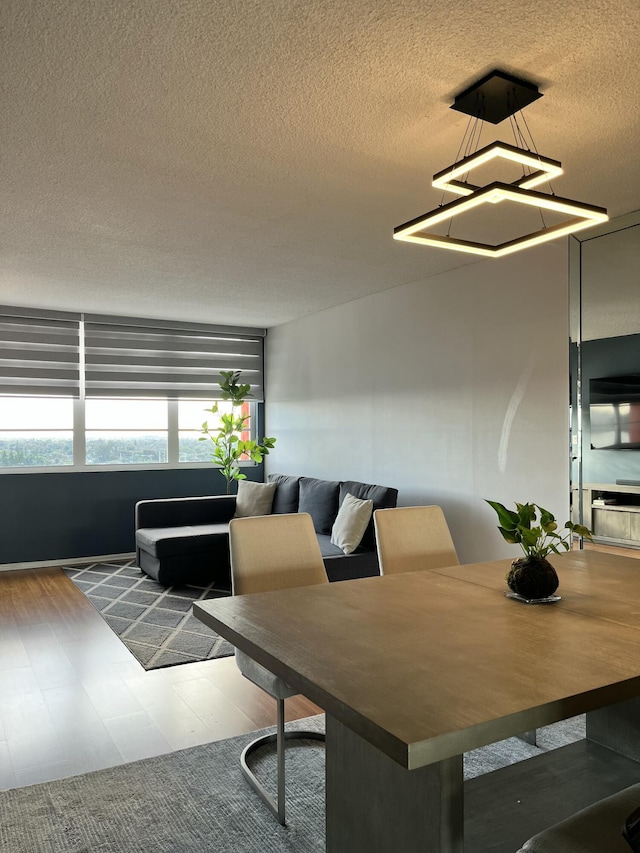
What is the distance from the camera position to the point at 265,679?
95.4 inches

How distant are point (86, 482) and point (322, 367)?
108 inches

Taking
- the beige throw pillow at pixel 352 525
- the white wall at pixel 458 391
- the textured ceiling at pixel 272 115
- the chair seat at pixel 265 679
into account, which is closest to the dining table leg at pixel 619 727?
the chair seat at pixel 265 679

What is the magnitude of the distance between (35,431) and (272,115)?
5.27 meters

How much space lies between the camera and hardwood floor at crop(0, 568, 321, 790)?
2787mm

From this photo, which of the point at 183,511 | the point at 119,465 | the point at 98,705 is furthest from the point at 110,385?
the point at 98,705

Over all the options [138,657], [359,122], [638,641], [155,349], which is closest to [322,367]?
[155,349]

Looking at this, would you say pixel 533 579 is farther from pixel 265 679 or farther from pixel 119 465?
pixel 119 465

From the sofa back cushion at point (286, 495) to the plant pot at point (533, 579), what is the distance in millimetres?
4260

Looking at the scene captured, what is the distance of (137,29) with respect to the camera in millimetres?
1982

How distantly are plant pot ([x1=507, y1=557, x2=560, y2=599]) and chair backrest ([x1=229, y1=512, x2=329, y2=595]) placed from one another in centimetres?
88

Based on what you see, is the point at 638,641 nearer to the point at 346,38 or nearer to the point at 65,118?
the point at 346,38

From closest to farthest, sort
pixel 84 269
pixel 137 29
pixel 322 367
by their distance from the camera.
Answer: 1. pixel 137 29
2. pixel 84 269
3. pixel 322 367

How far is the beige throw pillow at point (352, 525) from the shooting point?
5.09m

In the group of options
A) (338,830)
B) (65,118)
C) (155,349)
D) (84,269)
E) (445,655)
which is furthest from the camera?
(155,349)
